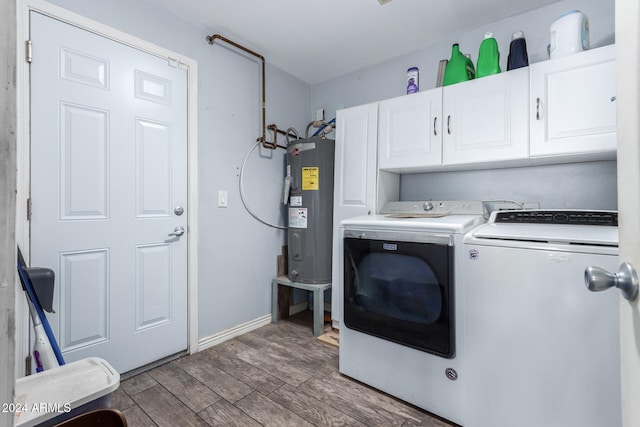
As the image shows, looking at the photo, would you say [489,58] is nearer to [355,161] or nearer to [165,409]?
[355,161]

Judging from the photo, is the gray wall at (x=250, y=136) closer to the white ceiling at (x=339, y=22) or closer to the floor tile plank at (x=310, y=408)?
the white ceiling at (x=339, y=22)

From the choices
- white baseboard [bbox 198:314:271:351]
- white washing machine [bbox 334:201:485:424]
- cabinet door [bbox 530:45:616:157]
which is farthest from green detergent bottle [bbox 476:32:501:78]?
white baseboard [bbox 198:314:271:351]

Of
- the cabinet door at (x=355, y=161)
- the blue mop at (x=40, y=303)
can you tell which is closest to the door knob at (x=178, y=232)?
the blue mop at (x=40, y=303)

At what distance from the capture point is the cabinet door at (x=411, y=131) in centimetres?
193

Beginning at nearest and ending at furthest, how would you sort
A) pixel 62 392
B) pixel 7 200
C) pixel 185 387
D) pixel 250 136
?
pixel 7 200, pixel 62 392, pixel 185 387, pixel 250 136

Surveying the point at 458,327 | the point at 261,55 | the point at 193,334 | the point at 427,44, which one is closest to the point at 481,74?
the point at 427,44

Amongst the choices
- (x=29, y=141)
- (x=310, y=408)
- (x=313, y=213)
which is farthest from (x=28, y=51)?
(x=310, y=408)

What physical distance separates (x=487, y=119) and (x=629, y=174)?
1.37 metres

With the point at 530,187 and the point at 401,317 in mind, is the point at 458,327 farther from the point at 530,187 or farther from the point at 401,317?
the point at 530,187

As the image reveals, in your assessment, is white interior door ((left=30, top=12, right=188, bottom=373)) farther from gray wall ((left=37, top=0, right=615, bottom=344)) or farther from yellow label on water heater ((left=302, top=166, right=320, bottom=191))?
yellow label on water heater ((left=302, top=166, right=320, bottom=191))

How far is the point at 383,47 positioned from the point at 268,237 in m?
1.86

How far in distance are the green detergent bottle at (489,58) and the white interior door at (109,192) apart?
1946 mm

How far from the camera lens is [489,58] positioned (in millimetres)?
1773

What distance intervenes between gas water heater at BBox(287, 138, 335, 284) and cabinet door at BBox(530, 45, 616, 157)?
1410 mm
